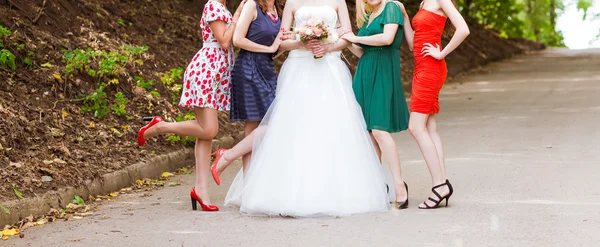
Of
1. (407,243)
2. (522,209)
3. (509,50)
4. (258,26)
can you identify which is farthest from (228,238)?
(509,50)

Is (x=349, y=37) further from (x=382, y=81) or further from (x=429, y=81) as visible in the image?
(x=429, y=81)

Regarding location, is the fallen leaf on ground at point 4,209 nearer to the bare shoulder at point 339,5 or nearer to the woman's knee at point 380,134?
the woman's knee at point 380,134

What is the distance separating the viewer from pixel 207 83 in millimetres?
7988

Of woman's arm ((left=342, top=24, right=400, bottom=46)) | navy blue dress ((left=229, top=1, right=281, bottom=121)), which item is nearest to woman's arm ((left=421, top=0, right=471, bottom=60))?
woman's arm ((left=342, top=24, right=400, bottom=46))

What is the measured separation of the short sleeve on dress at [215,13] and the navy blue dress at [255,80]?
0.31 meters

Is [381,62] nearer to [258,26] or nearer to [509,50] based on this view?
[258,26]

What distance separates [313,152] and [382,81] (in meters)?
0.94

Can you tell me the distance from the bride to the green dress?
0.14 m

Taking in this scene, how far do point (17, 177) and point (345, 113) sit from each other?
10.3ft

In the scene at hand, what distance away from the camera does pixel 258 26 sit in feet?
26.1

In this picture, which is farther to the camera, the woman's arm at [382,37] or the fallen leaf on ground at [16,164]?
the fallen leaf on ground at [16,164]

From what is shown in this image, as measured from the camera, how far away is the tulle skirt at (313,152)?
7594 millimetres

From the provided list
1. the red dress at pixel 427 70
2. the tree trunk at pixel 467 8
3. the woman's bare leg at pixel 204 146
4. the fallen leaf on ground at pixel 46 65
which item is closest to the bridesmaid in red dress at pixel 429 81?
the red dress at pixel 427 70

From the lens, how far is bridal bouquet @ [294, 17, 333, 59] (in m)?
7.62
